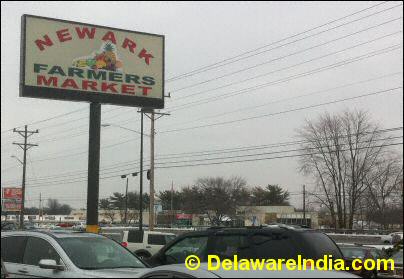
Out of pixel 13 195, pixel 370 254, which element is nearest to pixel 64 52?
pixel 370 254

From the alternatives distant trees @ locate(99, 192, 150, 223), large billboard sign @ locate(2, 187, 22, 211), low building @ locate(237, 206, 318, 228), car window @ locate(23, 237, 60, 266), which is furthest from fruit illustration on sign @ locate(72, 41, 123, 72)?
distant trees @ locate(99, 192, 150, 223)

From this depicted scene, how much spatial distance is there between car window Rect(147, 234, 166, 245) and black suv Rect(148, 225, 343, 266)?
15.2 m

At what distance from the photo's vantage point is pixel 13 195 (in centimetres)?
9388

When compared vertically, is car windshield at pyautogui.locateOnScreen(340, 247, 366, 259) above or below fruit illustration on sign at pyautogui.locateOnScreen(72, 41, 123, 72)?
below

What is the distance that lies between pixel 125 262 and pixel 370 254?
938cm

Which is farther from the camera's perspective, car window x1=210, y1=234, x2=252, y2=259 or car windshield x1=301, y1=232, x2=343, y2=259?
car windshield x1=301, y1=232, x2=343, y2=259

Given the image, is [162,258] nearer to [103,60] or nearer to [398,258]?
[398,258]

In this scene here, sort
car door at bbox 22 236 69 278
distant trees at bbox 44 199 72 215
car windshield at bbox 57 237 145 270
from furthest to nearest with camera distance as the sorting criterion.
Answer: distant trees at bbox 44 199 72 215 < car windshield at bbox 57 237 145 270 < car door at bbox 22 236 69 278

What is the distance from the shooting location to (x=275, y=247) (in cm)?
848

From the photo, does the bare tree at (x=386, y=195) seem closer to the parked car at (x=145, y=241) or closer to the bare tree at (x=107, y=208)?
the parked car at (x=145, y=241)

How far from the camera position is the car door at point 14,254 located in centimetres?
914

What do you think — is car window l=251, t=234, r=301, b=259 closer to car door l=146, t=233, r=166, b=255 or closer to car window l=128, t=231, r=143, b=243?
car door l=146, t=233, r=166, b=255

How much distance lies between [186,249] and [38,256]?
2.49 m

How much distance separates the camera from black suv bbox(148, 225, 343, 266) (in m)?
8.41
